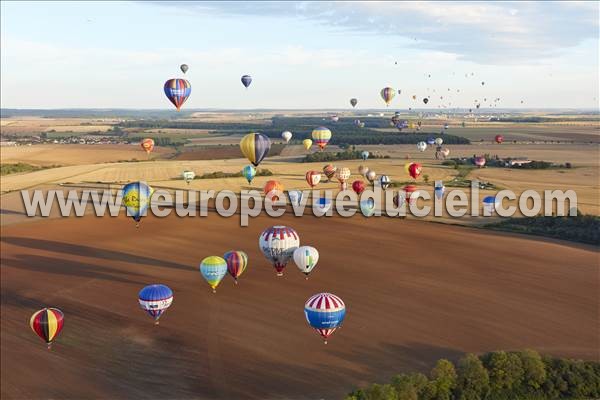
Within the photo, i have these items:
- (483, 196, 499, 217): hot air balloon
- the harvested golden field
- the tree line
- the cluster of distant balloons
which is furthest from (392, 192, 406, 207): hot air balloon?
the harvested golden field

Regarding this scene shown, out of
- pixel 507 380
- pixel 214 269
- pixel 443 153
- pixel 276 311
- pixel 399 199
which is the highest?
pixel 443 153

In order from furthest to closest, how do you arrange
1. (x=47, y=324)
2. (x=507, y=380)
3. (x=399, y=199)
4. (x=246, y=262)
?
(x=399, y=199) → (x=246, y=262) → (x=47, y=324) → (x=507, y=380)

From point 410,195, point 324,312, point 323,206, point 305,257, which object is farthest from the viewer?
point 410,195

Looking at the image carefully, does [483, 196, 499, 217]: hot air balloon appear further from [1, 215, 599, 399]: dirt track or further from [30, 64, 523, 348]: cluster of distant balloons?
[1, 215, 599, 399]: dirt track

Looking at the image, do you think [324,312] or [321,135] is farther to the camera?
[321,135]

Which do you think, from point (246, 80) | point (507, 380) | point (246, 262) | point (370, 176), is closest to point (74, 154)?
point (246, 80)

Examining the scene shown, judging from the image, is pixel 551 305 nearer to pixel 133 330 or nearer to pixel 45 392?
pixel 133 330

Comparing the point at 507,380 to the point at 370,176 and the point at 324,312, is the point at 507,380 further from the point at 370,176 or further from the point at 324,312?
the point at 370,176
